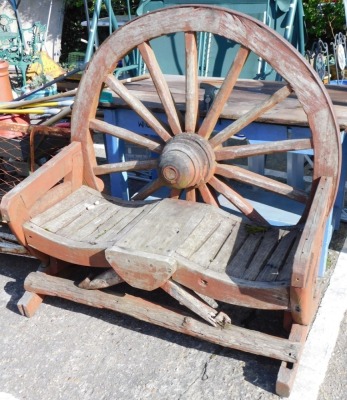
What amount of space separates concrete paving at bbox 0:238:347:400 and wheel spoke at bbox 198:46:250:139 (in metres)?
1.14

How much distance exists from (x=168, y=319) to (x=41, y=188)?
1.02 meters

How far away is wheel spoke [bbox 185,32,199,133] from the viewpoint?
2.89 metres

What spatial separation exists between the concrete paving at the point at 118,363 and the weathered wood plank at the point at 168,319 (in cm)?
15

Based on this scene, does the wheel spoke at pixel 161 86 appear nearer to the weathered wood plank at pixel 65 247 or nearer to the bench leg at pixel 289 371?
the weathered wood plank at pixel 65 247

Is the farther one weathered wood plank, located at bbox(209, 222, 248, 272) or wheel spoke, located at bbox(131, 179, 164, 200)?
wheel spoke, located at bbox(131, 179, 164, 200)

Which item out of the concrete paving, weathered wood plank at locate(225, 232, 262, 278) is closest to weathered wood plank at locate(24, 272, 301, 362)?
the concrete paving

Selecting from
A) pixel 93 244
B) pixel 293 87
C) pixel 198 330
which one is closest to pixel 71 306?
pixel 93 244

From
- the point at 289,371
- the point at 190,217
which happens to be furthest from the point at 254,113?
the point at 289,371

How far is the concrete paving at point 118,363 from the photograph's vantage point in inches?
99.4

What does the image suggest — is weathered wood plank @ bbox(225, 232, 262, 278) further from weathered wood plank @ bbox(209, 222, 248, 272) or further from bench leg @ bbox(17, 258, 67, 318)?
bench leg @ bbox(17, 258, 67, 318)

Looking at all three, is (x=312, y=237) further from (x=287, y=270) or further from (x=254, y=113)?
(x=254, y=113)

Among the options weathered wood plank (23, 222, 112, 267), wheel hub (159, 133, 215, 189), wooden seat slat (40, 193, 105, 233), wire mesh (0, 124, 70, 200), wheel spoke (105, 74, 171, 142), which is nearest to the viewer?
weathered wood plank (23, 222, 112, 267)

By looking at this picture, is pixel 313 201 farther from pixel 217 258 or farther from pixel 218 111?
pixel 218 111

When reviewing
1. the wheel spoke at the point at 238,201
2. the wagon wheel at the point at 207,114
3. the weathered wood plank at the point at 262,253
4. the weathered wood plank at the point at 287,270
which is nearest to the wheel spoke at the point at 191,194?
the wagon wheel at the point at 207,114
